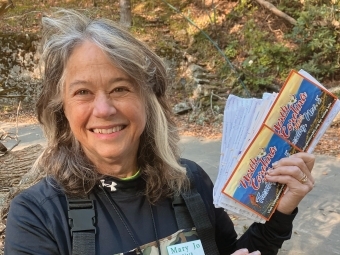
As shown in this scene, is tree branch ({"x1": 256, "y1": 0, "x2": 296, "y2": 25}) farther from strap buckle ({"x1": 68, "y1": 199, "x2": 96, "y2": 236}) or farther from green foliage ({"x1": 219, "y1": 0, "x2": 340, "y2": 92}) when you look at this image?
strap buckle ({"x1": 68, "y1": 199, "x2": 96, "y2": 236})

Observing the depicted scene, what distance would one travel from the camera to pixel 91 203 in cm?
148

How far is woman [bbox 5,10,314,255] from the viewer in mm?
1431

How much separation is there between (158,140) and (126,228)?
420 mm

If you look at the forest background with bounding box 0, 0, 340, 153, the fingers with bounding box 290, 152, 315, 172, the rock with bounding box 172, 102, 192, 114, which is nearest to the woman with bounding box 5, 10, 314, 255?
the fingers with bounding box 290, 152, 315, 172

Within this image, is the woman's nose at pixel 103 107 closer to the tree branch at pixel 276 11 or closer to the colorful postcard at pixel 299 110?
the colorful postcard at pixel 299 110

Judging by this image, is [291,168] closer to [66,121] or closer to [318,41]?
[66,121]

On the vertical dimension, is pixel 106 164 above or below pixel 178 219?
above

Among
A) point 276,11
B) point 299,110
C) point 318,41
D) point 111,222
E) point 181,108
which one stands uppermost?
point 299,110

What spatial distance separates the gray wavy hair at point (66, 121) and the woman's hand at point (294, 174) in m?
0.37

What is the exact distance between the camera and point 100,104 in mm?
1478

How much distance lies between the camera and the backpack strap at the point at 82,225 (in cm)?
136

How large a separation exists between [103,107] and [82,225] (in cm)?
41

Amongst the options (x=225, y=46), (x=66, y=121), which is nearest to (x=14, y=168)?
(x=66, y=121)

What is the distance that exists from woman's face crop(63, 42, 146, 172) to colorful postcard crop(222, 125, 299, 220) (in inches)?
16.0
